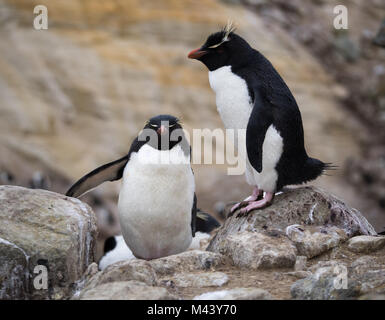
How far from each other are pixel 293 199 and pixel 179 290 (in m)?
1.23

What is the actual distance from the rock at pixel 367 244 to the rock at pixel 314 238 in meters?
0.09

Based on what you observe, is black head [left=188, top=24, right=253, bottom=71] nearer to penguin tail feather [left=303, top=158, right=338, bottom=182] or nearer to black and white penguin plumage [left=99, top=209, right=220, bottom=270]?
penguin tail feather [left=303, top=158, right=338, bottom=182]

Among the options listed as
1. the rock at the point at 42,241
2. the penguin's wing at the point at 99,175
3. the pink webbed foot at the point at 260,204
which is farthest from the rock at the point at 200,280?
the penguin's wing at the point at 99,175

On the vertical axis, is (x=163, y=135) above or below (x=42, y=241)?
above


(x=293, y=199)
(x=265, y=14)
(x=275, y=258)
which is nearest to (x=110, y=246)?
(x=293, y=199)

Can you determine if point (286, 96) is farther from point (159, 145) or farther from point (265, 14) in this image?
point (265, 14)

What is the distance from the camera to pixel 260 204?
385cm

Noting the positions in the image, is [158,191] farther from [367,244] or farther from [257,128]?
[367,244]

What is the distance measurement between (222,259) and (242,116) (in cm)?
92

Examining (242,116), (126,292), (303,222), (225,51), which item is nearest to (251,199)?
(303,222)

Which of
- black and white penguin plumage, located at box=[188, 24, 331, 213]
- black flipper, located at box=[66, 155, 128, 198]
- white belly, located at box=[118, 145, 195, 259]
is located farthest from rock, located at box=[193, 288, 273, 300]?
black flipper, located at box=[66, 155, 128, 198]

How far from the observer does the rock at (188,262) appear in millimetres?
3225

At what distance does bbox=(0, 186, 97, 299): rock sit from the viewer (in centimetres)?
313
